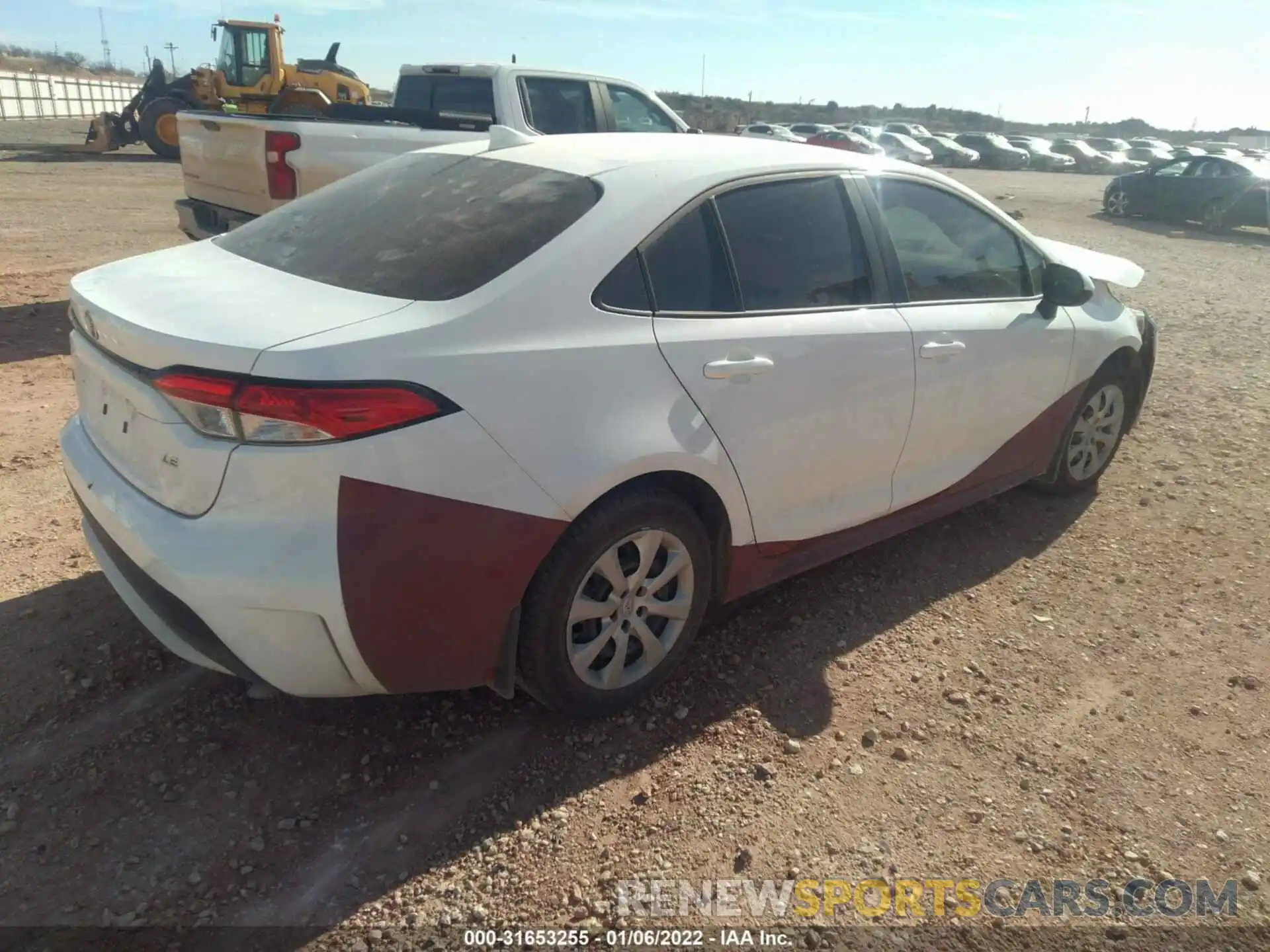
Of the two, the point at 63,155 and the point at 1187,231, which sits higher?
the point at 1187,231

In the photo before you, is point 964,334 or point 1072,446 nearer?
point 964,334

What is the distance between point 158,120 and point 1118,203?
73.7 ft

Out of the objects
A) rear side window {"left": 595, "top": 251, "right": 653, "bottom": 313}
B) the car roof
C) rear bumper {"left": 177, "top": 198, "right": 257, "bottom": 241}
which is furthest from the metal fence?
rear side window {"left": 595, "top": 251, "right": 653, "bottom": 313}

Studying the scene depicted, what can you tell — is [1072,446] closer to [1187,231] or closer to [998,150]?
[1187,231]

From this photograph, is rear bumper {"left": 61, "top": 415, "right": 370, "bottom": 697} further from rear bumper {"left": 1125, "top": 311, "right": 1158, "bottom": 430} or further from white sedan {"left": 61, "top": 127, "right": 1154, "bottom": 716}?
rear bumper {"left": 1125, "top": 311, "right": 1158, "bottom": 430}

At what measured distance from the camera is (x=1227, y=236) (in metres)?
20.3

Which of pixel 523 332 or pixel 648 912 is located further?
pixel 523 332

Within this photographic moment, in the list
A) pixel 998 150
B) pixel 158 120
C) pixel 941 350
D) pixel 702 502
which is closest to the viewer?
pixel 702 502

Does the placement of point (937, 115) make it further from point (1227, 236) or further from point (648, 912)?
point (648, 912)

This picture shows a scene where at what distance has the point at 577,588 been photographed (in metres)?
2.72

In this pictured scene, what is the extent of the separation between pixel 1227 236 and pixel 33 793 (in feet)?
77.6

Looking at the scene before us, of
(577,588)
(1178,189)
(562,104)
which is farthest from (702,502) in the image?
(1178,189)

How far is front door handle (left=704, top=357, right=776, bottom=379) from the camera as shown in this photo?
2881 mm

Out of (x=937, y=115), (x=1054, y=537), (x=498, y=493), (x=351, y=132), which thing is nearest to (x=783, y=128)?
(x=351, y=132)
